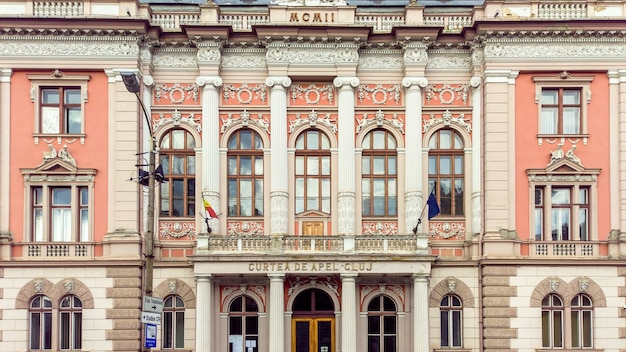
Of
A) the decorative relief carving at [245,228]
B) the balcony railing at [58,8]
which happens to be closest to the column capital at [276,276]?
the decorative relief carving at [245,228]

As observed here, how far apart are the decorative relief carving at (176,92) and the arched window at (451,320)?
483 inches

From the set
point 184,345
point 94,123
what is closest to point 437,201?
point 184,345

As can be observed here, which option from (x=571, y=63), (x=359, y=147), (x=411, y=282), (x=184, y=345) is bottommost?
(x=184, y=345)

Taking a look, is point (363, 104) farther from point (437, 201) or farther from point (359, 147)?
point (437, 201)

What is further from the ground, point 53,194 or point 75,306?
point 53,194

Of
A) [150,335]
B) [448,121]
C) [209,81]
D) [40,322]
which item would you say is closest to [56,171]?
[40,322]

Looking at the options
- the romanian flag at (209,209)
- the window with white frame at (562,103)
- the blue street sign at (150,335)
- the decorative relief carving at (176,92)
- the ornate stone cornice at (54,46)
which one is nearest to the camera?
the blue street sign at (150,335)

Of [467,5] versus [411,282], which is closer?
[411,282]

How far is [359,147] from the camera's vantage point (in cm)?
3331

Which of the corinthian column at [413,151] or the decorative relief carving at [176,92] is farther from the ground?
the decorative relief carving at [176,92]

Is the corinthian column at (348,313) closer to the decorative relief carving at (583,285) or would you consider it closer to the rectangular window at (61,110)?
the decorative relief carving at (583,285)

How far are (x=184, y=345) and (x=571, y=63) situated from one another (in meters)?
17.8

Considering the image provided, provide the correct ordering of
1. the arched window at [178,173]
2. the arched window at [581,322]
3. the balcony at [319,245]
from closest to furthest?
the arched window at [581,322]
the balcony at [319,245]
the arched window at [178,173]

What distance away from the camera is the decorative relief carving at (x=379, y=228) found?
33.2m
